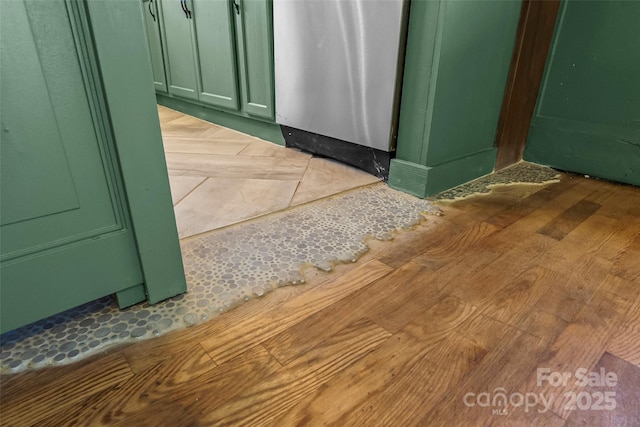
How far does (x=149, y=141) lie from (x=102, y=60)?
138 millimetres

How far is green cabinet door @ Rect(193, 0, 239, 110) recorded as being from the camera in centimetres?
188

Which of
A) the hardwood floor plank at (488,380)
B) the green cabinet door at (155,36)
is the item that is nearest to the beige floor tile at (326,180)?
the hardwood floor plank at (488,380)

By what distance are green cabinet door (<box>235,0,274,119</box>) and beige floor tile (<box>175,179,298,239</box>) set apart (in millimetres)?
605

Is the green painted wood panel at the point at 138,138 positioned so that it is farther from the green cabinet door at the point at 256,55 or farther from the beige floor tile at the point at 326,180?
the green cabinet door at the point at 256,55

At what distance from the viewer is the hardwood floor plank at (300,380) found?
0.53 metres

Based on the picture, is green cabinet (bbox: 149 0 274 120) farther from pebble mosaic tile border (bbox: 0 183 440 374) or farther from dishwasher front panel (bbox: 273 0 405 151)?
pebble mosaic tile border (bbox: 0 183 440 374)

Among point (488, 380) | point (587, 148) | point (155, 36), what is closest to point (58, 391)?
point (488, 380)

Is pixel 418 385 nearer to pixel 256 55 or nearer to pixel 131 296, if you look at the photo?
pixel 131 296

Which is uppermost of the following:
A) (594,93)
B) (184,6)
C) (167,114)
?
(184,6)

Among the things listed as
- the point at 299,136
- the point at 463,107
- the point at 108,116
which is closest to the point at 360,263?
the point at 108,116

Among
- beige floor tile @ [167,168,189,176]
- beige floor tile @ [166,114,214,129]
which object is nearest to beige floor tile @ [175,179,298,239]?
beige floor tile @ [167,168,189,176]

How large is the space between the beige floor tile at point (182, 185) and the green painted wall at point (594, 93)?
1474mm

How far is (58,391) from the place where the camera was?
56 cm

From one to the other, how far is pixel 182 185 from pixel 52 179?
0.78m
